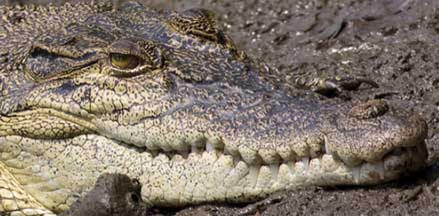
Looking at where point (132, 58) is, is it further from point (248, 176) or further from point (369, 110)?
point (369, 110)

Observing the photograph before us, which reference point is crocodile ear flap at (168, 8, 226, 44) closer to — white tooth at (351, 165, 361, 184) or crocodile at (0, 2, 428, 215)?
crocodile at (0, 2, 428, 215)

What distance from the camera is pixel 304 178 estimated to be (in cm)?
452

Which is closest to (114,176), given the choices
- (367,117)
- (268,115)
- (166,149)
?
(166,149)

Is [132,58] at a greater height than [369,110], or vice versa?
[369,110]

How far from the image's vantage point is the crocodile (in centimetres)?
441

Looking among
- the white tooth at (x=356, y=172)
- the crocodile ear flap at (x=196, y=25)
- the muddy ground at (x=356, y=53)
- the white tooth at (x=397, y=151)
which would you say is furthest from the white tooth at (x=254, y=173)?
the crocodile ear flap at (x=196, y=25)

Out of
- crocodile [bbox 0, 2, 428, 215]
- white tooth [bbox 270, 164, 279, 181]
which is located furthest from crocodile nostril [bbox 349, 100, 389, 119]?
white tooth [bbox 270, 164, 279, 181]

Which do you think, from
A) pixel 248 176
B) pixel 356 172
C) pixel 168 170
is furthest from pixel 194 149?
pixel 356 172

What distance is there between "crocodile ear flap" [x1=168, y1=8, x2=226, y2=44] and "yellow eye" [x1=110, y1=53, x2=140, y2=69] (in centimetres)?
35

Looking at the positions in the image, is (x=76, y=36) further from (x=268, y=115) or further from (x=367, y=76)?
(x=367, y=76)

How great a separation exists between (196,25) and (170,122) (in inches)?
27.5

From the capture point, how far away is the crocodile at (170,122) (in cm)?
441

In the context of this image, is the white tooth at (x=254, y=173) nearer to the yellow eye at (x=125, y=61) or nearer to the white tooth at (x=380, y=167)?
the white tooth at (x=380, y=167)

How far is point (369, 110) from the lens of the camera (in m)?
4.38
